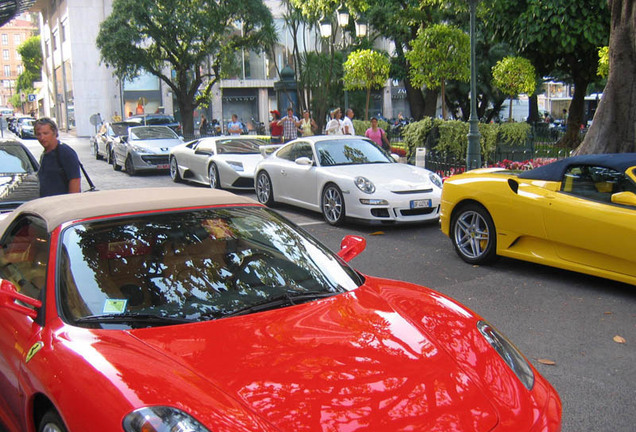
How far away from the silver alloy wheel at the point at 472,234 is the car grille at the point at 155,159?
12946 millimetres

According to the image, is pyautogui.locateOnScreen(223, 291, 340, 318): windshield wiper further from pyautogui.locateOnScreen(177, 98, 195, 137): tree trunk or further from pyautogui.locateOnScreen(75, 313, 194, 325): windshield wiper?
pyautogui.locateOnScreen(177, 98, 195, 137): tree trunk

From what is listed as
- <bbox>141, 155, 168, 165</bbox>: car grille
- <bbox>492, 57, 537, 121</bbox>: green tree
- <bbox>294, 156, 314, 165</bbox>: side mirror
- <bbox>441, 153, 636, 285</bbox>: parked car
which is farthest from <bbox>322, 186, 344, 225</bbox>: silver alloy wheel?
<bbox>492, 57, 537, 121</bbox>: green tree

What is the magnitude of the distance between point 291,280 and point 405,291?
647 millimetres

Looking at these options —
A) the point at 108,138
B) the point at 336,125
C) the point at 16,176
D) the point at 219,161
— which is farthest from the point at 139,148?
the point at 16,176

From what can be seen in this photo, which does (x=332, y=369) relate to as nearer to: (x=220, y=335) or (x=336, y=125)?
(x=220, y=335)

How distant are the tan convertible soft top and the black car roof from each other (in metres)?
4.08

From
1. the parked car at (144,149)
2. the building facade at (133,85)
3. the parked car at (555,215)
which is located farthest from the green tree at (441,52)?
the building facade at (133,85)

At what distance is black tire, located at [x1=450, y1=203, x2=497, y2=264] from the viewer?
7145 mm

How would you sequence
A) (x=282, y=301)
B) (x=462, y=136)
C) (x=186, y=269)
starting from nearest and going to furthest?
1. (x=282, y=301)
2. (x=186, y=269)
3. (x=462, y=136)

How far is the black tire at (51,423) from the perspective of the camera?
2.34 metres

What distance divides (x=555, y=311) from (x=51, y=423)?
4.52 meters

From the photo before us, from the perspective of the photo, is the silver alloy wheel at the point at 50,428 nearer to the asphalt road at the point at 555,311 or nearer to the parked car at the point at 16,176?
the asphalt road at the point at 555,311

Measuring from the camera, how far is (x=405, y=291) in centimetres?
340

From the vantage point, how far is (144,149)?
734 inches
